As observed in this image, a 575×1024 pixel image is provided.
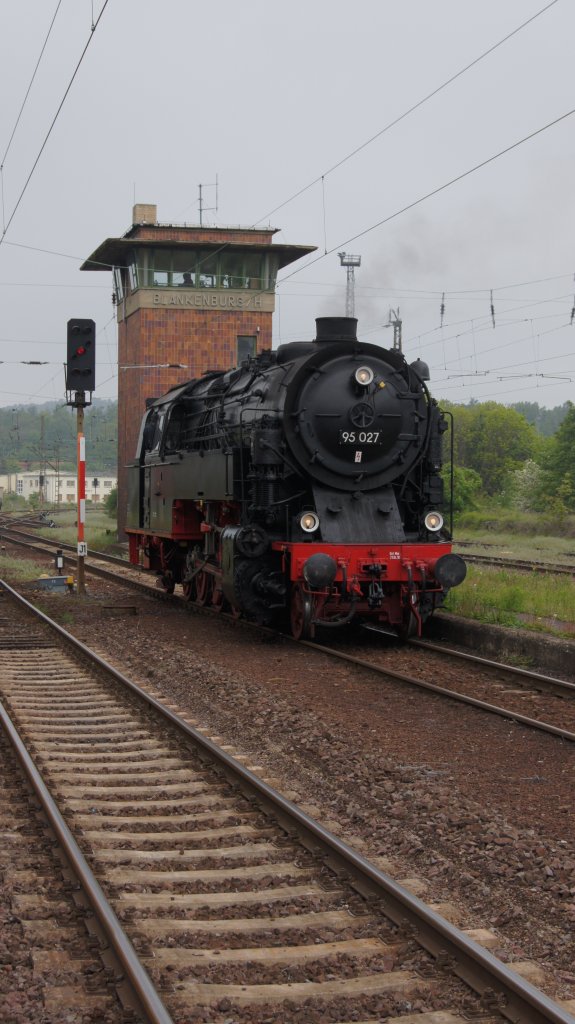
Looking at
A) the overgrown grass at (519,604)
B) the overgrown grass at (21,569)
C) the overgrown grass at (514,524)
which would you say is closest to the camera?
the overgrown grass at (519,604)

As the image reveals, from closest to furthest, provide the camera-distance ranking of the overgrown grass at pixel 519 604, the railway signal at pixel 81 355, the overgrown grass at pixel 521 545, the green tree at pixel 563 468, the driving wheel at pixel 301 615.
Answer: the driving wheel at pixel 301 615
the overgrown grass at pixel 519 604
the railway signal at pixel 81 355
the overgrown grass at pixel 521 545
the green tree at pixel 563 468

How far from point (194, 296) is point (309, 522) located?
73.2 ft

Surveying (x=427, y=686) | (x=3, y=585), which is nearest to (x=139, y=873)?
(x=427, y=686)

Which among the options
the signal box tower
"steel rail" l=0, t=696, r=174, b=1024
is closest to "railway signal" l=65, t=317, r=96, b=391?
"steel rail" l=0, t=696, r=174, b=1024

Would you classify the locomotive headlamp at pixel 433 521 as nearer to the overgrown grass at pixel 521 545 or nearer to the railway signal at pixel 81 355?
the railway signal at pixel 81 355

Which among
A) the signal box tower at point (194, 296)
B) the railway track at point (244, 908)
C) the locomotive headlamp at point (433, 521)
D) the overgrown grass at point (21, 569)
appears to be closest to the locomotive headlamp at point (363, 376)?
the locomotive headlamp at point (433, 521)

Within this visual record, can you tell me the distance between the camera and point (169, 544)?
17406mm

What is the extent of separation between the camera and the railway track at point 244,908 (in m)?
3.79

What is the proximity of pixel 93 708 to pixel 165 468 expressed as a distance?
24.6 feet

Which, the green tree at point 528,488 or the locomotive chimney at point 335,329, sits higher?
the locomotive chimney at point 335,329

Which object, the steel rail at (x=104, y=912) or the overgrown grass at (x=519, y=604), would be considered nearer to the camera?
the steel rail at (x=104, y=912)

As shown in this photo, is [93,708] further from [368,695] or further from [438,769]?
[438,769]

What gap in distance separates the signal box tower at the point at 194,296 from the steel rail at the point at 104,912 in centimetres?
2666

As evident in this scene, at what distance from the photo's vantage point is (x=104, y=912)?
431 cm
